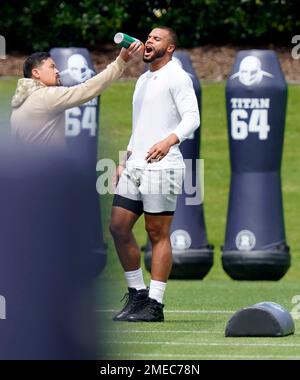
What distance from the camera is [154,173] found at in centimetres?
883

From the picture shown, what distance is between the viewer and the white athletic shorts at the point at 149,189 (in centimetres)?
879

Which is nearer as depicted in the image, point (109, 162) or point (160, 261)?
point (109, 162)

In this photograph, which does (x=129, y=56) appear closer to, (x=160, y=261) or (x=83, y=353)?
(x=160, y=261)

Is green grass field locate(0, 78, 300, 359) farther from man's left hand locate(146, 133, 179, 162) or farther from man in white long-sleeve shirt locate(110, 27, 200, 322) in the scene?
man's left hand locate(146, 133, 179, 162)

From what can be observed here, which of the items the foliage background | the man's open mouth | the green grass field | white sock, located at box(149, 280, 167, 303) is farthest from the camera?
the foliage background

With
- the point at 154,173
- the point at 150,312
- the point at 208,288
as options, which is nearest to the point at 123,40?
the point at 154,173

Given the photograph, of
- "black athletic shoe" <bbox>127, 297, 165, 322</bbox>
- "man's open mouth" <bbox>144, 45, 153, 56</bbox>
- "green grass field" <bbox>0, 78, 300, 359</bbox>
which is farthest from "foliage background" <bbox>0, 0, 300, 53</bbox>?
"black athletic shoe" <bbox>127, 297, 165, 322</bbox>

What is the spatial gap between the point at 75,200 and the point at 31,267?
0.24 meters

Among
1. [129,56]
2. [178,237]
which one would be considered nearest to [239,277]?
[178,237]

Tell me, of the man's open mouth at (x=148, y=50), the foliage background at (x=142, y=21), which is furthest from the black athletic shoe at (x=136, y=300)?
the foliage background at (x=142, y=21)

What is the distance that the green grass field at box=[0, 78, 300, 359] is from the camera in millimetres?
4215

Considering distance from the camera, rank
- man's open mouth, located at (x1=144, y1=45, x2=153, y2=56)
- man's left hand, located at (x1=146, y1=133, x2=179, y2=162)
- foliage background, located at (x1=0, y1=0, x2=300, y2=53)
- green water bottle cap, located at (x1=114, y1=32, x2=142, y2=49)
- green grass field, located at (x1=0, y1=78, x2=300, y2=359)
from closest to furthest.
Result: 1. green grass field, located at (x1=0, y1=78, x2=300, y2=359)
2. green water bottle cap, located at (x1=114, y1=32, x2=142, y2=49)
3. man's left hand, located at (x1=146, y1=133, x2=179, y2=162)
4. man's open mouth, located at (x1=144, y1=45, x2=153, y2=56)
5. foliage background, located at (x1=0, y1=0, x2=300, y2=53)

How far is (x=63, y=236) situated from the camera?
13.4 feet

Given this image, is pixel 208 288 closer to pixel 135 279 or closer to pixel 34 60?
pixel 135 279
